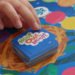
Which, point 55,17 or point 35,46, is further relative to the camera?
point 55,17

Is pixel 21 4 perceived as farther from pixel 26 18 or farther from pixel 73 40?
pixel 73 40

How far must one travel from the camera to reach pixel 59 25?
58 cm

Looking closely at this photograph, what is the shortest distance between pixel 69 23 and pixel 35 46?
156 mm

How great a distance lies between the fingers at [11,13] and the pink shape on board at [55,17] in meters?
0.11

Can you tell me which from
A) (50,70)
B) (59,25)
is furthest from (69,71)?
(59,25)

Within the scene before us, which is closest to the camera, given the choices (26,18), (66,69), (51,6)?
(66,69)

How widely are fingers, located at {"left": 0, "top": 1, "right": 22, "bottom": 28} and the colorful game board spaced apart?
0.05 m

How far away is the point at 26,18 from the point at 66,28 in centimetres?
12

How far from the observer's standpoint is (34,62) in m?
0.47

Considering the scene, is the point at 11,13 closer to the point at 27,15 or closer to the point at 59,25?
the point at 27,15

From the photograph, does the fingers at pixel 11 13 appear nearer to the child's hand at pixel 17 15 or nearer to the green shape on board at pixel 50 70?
the child's hand at pixel 17 15

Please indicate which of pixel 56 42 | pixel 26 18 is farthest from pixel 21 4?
pixel 56 42

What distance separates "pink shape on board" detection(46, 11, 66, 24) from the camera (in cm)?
60

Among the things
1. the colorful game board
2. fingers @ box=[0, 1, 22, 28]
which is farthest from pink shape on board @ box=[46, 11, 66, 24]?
fingers @ box=[0, 1, 22, 28]
